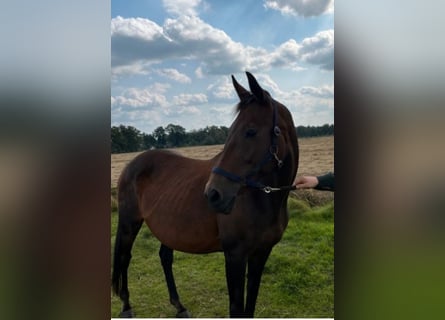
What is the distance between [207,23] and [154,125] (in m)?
0.64

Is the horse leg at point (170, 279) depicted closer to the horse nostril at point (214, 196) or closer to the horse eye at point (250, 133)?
the horse nostril at point (214, 196)

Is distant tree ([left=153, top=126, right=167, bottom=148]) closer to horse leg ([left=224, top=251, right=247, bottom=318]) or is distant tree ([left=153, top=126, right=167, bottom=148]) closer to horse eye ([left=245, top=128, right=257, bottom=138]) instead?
horse eye ([left=245, top=128, right=257, bottom=138])

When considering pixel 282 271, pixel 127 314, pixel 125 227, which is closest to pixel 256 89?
pixel 282 271

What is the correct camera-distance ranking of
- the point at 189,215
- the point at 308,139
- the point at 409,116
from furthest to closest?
the point at 189,215, the point at 308,139, the point at 409,116

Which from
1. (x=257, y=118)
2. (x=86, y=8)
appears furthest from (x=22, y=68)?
(x=257, y=118)

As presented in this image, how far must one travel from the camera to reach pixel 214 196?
1766 mm

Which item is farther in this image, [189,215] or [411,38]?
[189,215]

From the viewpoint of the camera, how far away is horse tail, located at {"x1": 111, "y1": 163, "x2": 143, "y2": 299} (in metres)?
2.10

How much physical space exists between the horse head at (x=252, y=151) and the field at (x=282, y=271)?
16cm

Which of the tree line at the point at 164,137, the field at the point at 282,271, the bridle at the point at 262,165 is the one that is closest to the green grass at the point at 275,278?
the field at the point at 282,271

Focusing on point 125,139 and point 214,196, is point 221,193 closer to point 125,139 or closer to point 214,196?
point 214,196

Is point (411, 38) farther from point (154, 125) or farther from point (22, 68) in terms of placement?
point (22, 68)

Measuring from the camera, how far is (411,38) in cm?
136

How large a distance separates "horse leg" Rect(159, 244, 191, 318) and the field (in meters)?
0.03
